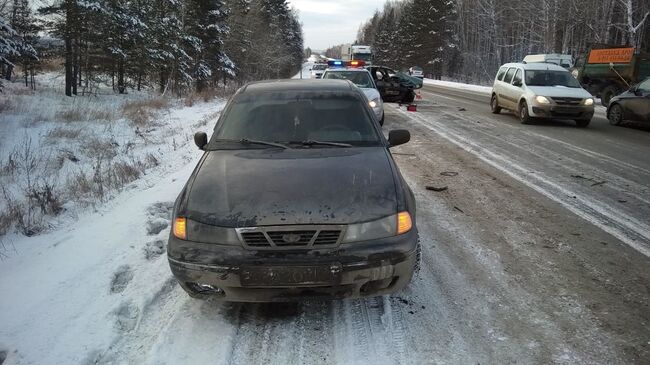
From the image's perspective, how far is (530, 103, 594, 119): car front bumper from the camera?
13.1m

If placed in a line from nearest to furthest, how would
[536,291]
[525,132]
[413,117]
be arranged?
[536,291] < [525,132] < [413,117]

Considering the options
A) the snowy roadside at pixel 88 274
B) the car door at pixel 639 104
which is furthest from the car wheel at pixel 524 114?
the snowy roadside at pixel 88 274

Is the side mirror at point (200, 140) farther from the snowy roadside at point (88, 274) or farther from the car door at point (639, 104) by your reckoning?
the car door at point (639, 104)

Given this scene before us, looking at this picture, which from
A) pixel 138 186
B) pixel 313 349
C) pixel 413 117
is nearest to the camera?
pixel 313 349

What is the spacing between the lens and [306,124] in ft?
14.3

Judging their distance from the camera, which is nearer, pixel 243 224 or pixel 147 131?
pixel 243 224

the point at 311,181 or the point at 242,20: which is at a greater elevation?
the point at 242,20

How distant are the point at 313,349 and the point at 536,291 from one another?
6.47 feet

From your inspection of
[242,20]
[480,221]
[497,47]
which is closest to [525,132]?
[480,221]

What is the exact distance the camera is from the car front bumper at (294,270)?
115 inches

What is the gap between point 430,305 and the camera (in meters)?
3.57

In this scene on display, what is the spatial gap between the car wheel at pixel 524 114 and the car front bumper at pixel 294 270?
40.2ft

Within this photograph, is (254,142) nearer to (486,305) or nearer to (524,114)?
(486,305)

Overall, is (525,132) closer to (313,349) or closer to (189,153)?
(189,153)
